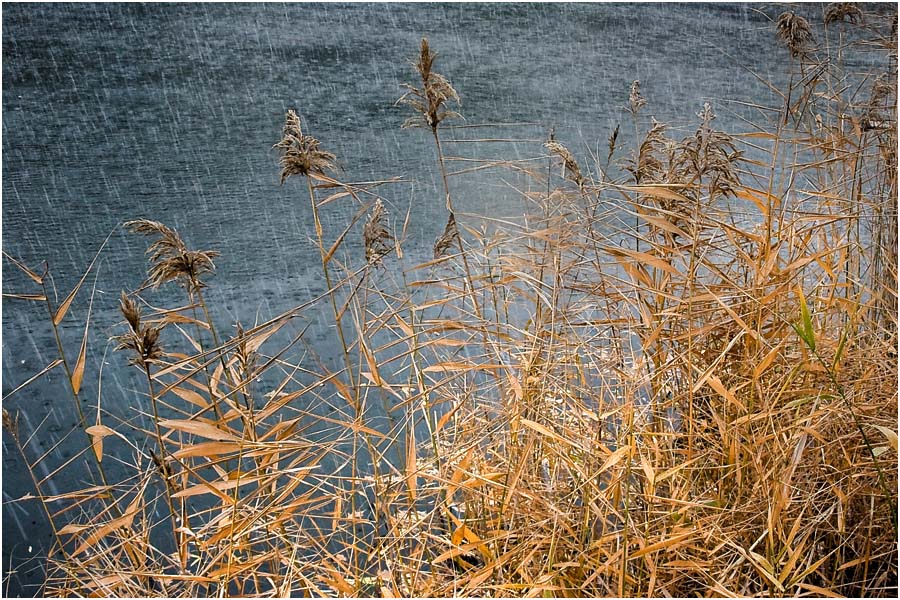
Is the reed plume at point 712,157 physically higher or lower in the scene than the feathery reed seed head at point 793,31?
lower

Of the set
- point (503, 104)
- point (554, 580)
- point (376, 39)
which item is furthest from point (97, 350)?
point (376, 39)

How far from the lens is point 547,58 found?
18.9ft

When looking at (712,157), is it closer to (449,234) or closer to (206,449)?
(449,234)

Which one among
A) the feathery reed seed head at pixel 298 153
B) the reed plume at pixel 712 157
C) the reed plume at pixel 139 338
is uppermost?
the feathery reed seed head at pixel 298 153

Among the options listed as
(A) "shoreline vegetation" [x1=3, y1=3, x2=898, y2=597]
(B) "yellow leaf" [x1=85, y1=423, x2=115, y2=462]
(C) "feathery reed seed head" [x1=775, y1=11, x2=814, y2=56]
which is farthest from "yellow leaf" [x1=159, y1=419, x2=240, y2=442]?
(C) "feathery reed seed head" [x1=775, y1=11, x2=814, y2=56]

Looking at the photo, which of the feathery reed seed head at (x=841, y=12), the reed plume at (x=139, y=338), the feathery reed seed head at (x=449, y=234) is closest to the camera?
the reed plume at (x=139, y=338)

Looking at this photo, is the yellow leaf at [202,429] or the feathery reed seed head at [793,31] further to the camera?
the feathery reed seed head at [793,31]

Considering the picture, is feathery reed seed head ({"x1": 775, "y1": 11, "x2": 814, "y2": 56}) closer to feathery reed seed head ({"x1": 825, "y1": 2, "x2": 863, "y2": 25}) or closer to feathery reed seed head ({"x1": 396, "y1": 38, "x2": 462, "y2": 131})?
feathery reed seed head ({"x1": 825, "y1": 2, "x2": 863, "y2": 25})

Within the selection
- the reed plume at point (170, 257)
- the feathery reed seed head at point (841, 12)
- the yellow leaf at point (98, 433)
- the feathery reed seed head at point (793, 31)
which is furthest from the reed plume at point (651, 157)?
the yellow leaf at point (98, 433)

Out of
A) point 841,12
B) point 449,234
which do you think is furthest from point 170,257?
point 841,12

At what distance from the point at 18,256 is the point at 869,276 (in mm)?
3176

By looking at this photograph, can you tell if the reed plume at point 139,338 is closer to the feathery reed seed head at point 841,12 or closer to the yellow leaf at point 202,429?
the yellow leaf at point 202,429

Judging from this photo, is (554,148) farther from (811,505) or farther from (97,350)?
(97,350)

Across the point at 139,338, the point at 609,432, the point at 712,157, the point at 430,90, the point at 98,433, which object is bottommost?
the point at 609,432
